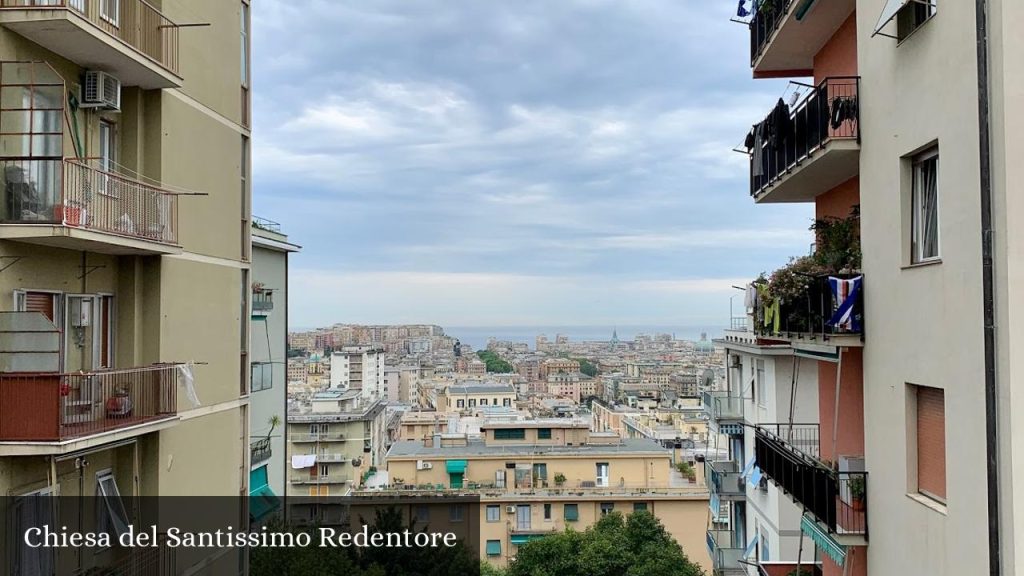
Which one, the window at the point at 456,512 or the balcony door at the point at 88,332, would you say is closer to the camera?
the balcony door at the point at 88,332

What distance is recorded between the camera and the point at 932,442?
273 inches

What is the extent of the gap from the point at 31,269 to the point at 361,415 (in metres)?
64.5

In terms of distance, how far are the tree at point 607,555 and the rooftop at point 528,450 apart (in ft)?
41.7

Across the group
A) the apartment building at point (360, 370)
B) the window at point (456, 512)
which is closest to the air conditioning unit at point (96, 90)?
the window at point (456, 512)

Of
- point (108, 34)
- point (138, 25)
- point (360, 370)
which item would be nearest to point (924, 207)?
point (108, 34)

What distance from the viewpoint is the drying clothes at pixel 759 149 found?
10758 millimetres

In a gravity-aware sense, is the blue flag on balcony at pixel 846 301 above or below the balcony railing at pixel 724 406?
above

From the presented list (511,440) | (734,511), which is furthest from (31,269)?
(511,440)

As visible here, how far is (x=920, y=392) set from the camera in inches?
282

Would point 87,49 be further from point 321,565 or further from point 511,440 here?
point 511,440

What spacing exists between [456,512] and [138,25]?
35529 mm

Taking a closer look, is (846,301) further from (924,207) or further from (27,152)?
(27,152)

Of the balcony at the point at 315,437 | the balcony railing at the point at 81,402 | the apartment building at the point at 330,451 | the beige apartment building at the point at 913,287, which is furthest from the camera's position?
the balcony at the point at 315,437

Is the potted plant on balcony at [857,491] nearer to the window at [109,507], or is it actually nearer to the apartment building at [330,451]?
the window at [109,507]
